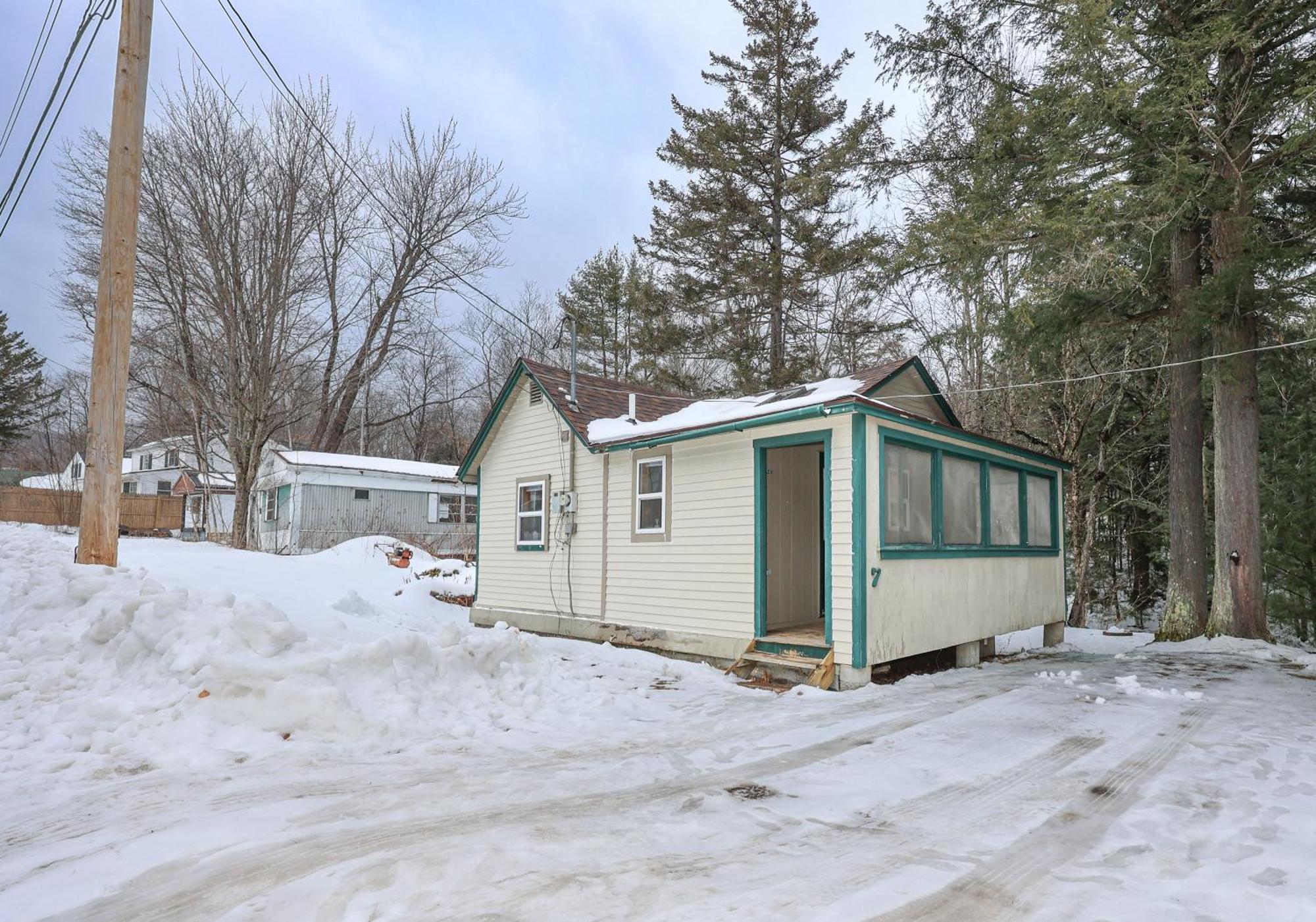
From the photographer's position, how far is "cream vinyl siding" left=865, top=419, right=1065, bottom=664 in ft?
24.7

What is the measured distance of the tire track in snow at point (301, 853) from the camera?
270 centimetres

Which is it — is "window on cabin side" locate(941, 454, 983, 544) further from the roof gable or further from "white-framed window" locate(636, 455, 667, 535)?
"white-framed window" locate(636, 455, 667, 535)

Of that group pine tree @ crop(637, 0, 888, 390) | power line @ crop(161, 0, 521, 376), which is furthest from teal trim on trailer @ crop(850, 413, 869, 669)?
pine tree @ crop(637, 0, 888, 390)

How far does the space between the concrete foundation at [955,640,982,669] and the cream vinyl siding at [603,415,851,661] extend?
9.11 feet

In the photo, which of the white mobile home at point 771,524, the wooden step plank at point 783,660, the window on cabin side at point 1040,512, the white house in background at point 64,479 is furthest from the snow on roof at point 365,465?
the window on cabin side at point 1040,512

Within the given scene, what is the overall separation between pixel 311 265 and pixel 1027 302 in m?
20.0

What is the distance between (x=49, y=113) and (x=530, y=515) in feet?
25.1

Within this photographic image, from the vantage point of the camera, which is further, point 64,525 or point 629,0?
point 64,525

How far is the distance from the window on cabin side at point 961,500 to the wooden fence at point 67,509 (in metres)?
20.9

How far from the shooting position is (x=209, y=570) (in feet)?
38.7

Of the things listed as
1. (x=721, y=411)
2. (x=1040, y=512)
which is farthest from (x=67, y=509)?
(x=1040, y=512)

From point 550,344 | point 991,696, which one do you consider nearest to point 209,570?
point 991,696

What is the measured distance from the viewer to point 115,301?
654cm

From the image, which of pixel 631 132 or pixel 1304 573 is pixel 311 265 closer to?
pixel 631 132
